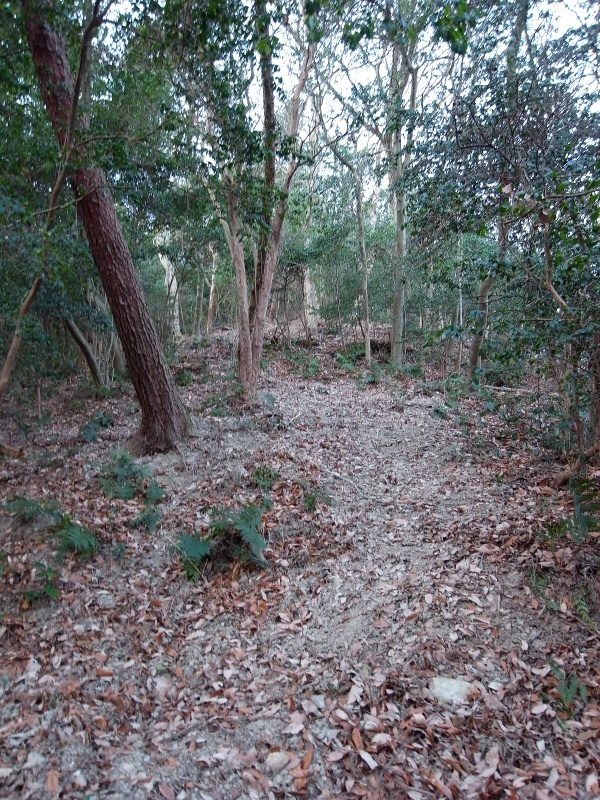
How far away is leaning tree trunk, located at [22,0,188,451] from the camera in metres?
5.86

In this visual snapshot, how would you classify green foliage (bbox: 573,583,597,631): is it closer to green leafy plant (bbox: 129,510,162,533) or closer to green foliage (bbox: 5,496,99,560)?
green leafy plant (bbox: 129,510,162,533)

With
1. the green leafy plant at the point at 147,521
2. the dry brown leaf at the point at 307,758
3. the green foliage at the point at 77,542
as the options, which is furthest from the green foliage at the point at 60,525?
the dry brown leaf at the point at 307,758

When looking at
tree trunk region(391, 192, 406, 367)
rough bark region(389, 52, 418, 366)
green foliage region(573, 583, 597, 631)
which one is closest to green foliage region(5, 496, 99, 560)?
green foliage region(573, 583, 597, 631)

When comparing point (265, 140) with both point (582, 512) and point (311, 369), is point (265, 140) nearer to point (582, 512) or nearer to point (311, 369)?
point (582, 512)

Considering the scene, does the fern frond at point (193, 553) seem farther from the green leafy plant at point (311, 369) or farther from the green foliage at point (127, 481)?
the green leafy plant at point (311, 369)

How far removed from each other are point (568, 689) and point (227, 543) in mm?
3255

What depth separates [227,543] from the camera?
5191 millimetres

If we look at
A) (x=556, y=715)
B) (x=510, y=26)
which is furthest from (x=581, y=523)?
(x=510, y=26)

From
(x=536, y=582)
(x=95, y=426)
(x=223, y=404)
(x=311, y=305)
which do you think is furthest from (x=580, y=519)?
(x=311, y=305)

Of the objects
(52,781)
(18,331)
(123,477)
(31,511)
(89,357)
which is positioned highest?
(18,331)

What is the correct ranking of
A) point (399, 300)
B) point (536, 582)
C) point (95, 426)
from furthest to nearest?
point (399, 300) → point (95, 426) → point (536, 582)

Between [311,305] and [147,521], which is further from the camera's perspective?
[311,305]

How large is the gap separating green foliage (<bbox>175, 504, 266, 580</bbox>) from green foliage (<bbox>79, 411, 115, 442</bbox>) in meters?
3.97

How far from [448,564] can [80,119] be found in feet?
21.8
